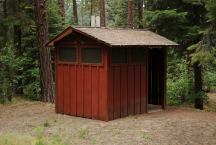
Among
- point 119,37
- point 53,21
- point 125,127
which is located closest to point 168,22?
point 119,37

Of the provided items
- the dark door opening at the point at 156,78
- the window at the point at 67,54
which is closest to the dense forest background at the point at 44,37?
the dark door opening at the point at 156,78

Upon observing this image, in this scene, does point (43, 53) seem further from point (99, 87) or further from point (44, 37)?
point (99, 87)

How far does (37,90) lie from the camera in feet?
64.5

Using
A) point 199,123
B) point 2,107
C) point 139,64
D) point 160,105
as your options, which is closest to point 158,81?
point 160,105

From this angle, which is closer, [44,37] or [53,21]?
[44,37]

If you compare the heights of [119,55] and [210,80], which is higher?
[119,55]

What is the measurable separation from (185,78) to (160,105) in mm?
6466

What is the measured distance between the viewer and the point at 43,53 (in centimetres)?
1756

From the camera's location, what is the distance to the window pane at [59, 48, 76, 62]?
13.7 m

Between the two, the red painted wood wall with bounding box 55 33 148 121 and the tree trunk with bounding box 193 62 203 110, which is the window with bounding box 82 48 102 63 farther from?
the tree trunk with bounding box 193 62 203 110

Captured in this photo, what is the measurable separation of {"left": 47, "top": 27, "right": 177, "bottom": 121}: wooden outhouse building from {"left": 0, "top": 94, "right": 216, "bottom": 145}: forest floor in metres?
0.45

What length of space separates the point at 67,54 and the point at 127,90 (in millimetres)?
2415

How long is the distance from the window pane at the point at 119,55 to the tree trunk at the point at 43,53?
5136 mm

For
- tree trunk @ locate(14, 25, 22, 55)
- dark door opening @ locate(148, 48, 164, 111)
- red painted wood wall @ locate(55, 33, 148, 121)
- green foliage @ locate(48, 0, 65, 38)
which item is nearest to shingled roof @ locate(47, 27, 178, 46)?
red painted wood wall @ locate(55, 33, 148, 121)
